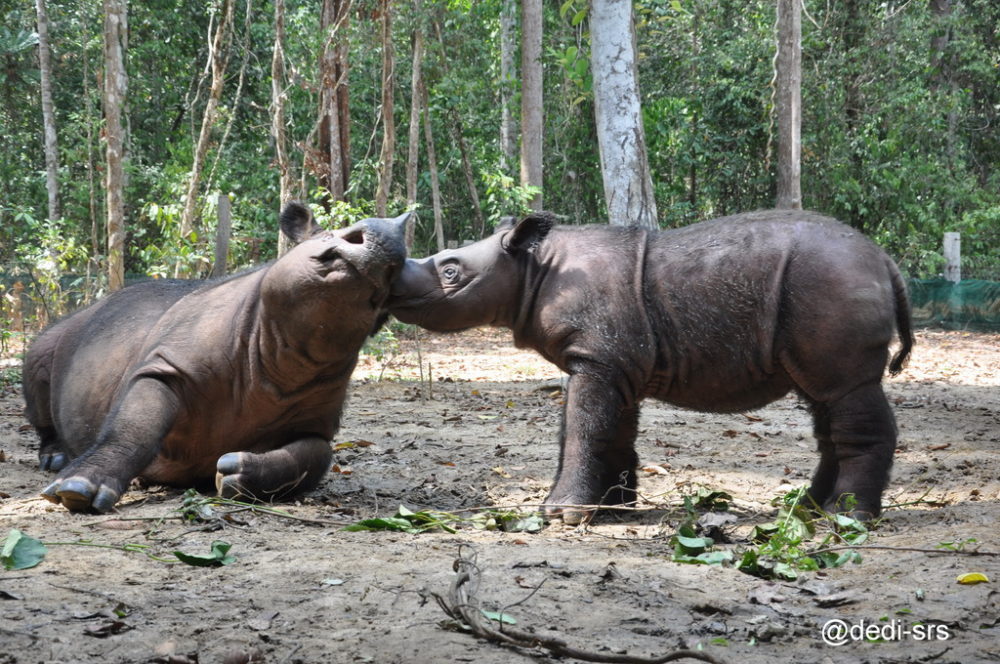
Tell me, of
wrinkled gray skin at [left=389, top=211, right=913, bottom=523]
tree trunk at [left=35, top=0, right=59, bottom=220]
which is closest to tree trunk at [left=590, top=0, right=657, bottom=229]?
wrinkled gray skin at [left=389, top=211, right=913, bottom=523]

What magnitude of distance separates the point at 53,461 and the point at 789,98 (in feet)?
48.9

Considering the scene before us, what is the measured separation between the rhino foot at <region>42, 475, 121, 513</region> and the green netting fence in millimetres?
17642

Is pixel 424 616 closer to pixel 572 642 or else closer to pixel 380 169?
pixel 572 642

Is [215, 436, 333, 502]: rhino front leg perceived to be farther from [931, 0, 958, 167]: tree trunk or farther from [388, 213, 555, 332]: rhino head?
[931, 0, 958, 167]: tree trunk

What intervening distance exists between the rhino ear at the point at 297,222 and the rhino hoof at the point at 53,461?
214 centimetres

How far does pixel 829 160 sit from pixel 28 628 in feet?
75.1

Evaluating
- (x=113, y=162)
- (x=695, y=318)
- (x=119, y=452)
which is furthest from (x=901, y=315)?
(x=113, y=162)

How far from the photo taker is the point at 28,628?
2982mm

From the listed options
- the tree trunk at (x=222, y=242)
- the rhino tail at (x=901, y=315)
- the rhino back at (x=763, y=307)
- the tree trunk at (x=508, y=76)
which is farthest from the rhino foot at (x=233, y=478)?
the tree trunk at (x=508, y=76)

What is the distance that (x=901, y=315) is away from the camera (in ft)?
18.5

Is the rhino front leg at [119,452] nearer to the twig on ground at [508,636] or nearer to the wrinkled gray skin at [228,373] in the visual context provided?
the wrinkled gray skin at [228,373]

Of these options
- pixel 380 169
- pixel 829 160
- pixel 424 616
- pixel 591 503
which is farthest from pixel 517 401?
pixel 829 160

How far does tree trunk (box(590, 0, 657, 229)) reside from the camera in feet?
34.5

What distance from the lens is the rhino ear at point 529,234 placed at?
5781mm
